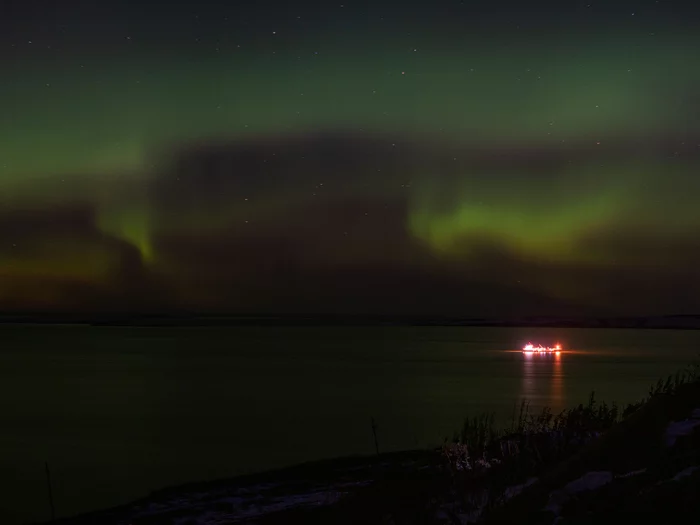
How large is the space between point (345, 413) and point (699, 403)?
47.3 meters

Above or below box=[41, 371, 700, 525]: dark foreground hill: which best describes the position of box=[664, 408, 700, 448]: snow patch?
above

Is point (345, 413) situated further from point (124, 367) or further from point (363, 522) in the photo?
point (124, 367)

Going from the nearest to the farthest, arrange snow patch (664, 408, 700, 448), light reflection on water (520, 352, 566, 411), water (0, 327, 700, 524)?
1. snow patch (664, 408, 700, 448)
2. water (0, 327, 700, 524)
3. light reflection on water (520, 352, 566, 411)

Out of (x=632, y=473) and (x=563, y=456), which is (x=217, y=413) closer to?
(x=563, y=456)

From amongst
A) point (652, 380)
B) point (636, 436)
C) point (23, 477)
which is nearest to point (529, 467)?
point (636, 436)

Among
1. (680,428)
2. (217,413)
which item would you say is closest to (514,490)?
(680,428)

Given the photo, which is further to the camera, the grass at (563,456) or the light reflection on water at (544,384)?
the light reflection on water at (544,384)

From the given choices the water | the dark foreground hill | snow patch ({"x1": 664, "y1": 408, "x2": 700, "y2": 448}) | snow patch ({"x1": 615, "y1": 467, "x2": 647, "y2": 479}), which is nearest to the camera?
the dark foreground hill

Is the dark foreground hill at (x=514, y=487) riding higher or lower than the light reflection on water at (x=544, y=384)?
higher

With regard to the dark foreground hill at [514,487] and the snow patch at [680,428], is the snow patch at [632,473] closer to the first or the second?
the dark foreground hill at [514,487]

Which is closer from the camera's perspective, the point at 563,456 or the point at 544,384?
the point at 563,456

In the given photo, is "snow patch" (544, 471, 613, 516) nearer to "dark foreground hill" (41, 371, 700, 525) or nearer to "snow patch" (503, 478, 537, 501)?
"dark foreground hill" (41, 371, 700, 525)

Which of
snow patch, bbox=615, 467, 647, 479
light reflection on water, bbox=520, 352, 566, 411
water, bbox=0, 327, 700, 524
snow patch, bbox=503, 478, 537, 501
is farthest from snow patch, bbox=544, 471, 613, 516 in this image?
light reflection on water, bbox=520, 352, 566, 411

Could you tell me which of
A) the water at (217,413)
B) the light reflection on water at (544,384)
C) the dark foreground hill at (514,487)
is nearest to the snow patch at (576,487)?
the dark foreground hill at (514,487)
